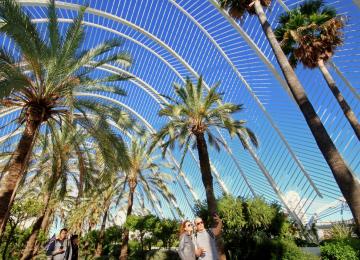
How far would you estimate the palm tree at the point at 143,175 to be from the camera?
26284mm

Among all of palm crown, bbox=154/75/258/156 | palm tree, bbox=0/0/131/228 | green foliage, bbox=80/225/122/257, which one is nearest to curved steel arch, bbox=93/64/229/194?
palm crown, bbox=154/75/258/156

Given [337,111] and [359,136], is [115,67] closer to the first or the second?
[337,111]

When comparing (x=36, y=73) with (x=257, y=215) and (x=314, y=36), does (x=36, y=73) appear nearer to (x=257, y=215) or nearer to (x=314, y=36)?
(x=314, y=36)

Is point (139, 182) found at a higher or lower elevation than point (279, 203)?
higher

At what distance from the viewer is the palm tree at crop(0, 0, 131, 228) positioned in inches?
360

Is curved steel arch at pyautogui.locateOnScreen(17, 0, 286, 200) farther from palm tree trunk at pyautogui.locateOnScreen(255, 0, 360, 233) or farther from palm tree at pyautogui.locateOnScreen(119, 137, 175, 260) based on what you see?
palm tree trunk at pyautogui.locateOnScreen(255, 0, 360, 233)

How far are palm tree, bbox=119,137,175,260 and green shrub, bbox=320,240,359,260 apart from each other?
14.6m

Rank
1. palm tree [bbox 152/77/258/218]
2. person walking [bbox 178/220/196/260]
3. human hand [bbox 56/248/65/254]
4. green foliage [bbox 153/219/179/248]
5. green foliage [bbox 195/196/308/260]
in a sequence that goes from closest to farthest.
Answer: person walking [bbox 178/220/196/260] < human hand [bbox 56/248/65/254] < palm tree [bbox 152/77/258/218] < green foliage [bbox 195/196/308/260] < green foliage [bbox 153/219/179/248]

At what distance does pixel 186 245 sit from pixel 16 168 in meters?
6.36

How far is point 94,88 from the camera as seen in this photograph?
12.6 meters

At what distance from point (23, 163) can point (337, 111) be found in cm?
1579

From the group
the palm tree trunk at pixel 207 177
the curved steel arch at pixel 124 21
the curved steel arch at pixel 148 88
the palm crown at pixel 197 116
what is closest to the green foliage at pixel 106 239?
the curved steel arch at pixel 148 88

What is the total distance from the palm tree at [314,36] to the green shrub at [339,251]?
4719 millimetres

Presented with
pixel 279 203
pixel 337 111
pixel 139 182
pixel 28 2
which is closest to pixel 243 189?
pixel 279 203
